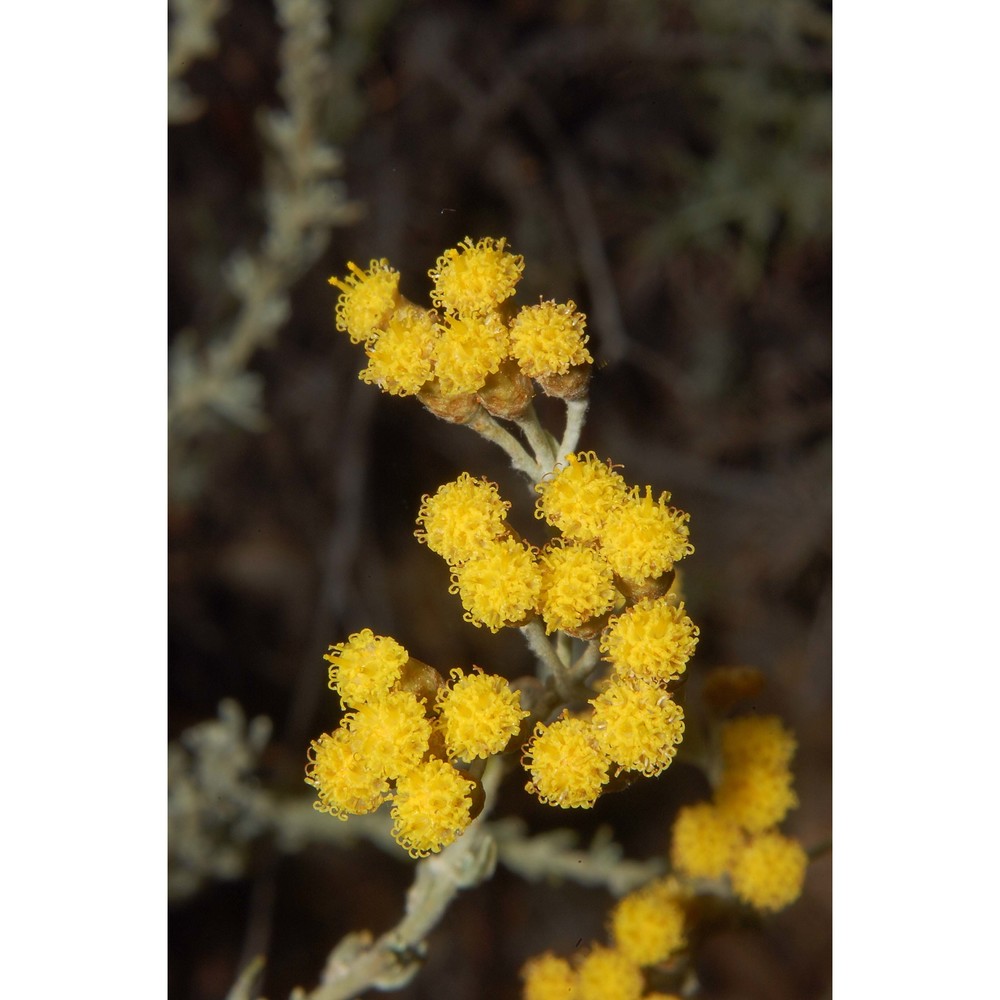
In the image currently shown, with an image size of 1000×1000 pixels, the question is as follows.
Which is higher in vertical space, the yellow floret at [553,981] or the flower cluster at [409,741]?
the flower cluster at [409,741]

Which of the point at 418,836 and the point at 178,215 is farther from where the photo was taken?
the point at 178,215

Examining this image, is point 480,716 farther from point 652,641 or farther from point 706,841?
point 706,841

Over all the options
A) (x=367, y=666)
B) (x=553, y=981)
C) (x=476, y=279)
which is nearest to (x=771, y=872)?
(x=553, y=981)

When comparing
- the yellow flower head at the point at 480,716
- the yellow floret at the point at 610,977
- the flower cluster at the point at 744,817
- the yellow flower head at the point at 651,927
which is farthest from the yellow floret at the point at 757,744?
the yellow flower head at the point at 480,716

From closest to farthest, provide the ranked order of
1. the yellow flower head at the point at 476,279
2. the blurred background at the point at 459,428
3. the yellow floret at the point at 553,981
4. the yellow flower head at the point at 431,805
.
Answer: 1. the yellow flower head at the point at 431,805
2. the yellow flower head at the point at 476,279
3. the yellow floret at the point at 553,981
4. the blurred background at the point at 459,428

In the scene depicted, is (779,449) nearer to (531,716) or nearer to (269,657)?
(269,657)

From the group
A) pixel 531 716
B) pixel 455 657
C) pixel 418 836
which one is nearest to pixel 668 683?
pixel 531 716

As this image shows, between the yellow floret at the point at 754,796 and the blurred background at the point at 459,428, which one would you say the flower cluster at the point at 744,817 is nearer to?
the yellow floret at the point at 754,796
